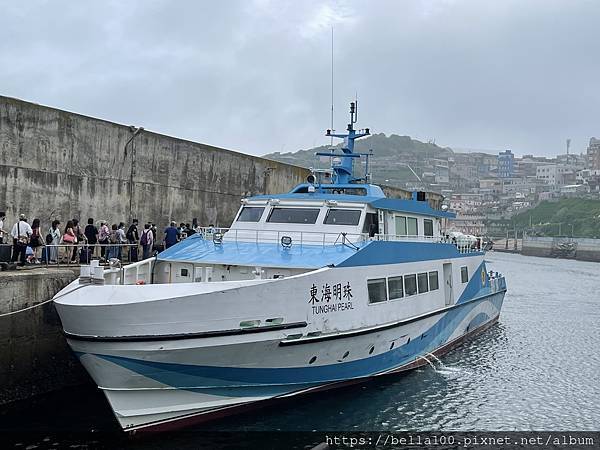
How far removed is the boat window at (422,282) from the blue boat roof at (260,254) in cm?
320

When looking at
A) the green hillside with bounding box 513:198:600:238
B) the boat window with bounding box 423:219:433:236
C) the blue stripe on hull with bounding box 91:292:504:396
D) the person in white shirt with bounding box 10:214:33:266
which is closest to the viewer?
the blue stripe on hull with bounding box 91:292:504:396

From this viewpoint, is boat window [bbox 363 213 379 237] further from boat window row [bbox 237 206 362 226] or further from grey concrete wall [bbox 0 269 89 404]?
grey concrete wall [bbox 0 269 89 404]

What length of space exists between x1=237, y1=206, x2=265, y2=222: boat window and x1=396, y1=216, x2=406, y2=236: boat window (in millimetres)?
3410

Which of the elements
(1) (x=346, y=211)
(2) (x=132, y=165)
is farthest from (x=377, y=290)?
(2) (x=132, y=165)

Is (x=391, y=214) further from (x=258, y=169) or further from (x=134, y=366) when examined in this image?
(x=258, y=169)

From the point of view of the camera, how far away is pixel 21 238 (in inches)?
506

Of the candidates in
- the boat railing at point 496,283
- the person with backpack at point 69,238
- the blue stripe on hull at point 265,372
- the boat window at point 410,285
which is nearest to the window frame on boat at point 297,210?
the boat window at point 410,285

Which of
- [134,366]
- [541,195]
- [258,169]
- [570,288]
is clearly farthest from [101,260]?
[541,195]

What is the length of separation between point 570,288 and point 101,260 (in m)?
35.6

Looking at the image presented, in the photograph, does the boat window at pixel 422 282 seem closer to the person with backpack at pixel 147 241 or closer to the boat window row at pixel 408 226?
the boat window row at pixel 408 226

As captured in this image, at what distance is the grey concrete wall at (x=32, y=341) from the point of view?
36.1 ft

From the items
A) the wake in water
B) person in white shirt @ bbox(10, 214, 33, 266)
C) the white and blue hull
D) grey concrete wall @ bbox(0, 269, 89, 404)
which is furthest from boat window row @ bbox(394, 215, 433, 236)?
person in white shirt @ bbox(10, 214, 33, 266)

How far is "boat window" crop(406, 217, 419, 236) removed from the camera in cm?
1525

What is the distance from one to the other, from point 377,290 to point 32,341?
710 centimetres
